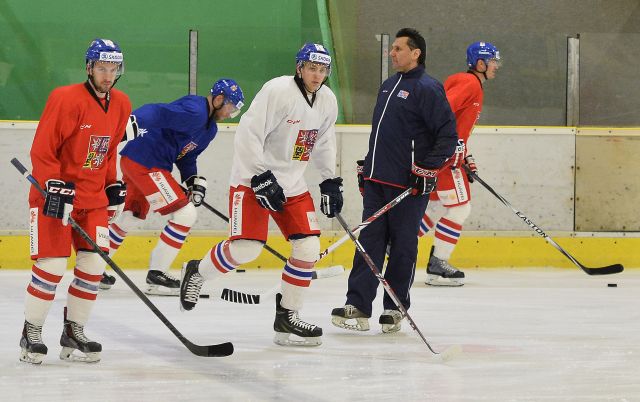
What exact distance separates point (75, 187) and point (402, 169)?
148cm

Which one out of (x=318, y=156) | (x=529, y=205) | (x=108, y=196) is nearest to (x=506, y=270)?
(x=529, y=205)

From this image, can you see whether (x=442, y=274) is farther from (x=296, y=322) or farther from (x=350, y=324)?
(x=296, y=322)

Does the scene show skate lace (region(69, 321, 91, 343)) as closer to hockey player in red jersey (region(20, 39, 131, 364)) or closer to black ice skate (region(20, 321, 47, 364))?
hockey player in red jersey (region(20, 39, 131, 364))

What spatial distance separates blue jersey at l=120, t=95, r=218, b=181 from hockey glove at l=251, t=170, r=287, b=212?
1680 mm

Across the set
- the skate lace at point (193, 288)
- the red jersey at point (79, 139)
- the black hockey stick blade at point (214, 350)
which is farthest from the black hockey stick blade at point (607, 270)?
the red jersey at point (79, 139)

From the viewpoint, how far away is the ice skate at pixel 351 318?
4.60 m

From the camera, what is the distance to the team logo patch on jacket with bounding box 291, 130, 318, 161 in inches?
169

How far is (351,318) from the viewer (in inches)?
182

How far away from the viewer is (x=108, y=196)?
401 centimetres

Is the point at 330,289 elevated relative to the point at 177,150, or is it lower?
lower

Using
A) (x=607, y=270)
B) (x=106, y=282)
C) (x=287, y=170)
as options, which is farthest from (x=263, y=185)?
(x=607, y=270)

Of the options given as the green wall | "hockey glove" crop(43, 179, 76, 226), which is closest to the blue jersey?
the green wall

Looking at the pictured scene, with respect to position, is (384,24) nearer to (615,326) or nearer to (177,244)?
(177,244)

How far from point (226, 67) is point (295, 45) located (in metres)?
0.47
